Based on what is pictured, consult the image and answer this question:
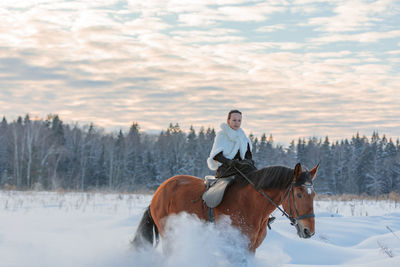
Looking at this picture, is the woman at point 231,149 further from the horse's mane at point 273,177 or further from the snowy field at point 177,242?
the snowy field at point 177,242

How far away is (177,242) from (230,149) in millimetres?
1449

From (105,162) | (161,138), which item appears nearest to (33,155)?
(105,162)

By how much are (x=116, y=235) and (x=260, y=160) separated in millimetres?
64007

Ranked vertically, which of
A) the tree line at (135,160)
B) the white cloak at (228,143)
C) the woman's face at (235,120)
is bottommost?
the tree line at (135,160)

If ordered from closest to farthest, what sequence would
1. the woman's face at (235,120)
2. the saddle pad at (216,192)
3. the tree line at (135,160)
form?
the saddle pad at (216,192) < the woman's face at (235,120) < the tree line at (135,160)

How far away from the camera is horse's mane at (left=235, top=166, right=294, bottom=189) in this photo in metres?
4.67

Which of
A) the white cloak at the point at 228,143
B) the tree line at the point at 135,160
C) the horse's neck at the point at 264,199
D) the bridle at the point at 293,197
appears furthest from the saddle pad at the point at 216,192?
the tree line at the point at 135,160

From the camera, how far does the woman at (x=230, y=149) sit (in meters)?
5.19

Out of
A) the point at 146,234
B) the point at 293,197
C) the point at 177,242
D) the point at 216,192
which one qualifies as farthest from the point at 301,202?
the point at 146,234

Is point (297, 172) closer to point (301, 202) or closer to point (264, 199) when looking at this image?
point (301, 202)

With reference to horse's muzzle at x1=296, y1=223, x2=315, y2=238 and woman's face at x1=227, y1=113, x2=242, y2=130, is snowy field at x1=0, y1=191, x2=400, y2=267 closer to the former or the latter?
horse's muzzle at x1=296, y1=223, x2=315, y2=238

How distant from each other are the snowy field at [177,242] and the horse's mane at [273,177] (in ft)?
2.14

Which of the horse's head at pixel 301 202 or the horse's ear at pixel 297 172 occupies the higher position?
the horse's ear at pixel 297 172

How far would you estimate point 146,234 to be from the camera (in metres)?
6.51
